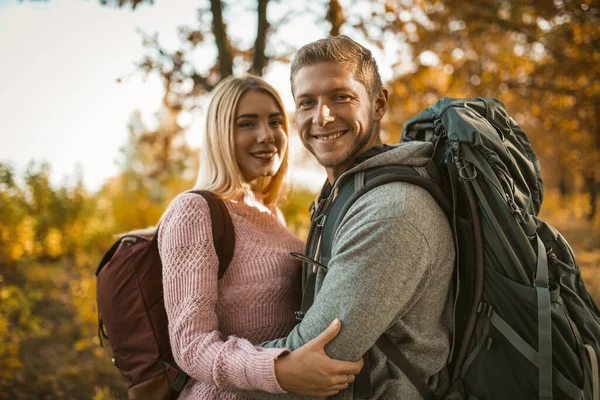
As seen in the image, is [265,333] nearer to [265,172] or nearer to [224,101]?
[265,172]

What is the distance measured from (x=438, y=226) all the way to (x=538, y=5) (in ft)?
17.8

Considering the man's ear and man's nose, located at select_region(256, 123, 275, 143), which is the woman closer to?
man's nose, located at select_region(256, 123, 275, 143)

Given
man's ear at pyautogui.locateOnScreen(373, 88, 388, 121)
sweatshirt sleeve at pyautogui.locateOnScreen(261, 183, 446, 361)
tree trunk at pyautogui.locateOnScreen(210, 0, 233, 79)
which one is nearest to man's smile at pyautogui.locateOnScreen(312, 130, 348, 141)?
man's ear at pyautogui.locateOnScreen(373, 88, 388, 121)

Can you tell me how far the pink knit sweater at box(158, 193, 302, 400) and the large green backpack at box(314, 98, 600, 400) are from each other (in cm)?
49

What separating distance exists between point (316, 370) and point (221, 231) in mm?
863

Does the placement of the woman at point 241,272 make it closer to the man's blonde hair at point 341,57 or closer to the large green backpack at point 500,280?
the large green backpack at point 500,280

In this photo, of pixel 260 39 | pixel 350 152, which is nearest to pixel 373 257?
pixel 350 152

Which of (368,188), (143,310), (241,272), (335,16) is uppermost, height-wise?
(335,16)

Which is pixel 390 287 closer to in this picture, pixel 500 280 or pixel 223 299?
pixel 500 280

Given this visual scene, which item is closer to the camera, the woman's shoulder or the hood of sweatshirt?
the hood of sweatshirt

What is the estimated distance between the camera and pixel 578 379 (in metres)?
1.61

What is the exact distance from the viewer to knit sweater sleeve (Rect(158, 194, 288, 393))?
181cm

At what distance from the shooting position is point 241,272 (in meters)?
2.26

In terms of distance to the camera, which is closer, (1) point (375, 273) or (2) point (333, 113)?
(1) point (375, 273)
